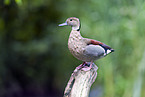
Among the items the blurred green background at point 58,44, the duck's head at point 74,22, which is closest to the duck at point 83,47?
the duck's head at point 74,22

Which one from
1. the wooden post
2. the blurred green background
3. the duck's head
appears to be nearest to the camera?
the wooden post

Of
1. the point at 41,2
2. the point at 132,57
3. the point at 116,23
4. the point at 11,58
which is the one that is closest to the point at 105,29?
the point at 116,23

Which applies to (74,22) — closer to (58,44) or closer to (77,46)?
(77,46)

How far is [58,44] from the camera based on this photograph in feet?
15.1

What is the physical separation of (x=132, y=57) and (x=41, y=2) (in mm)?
1563

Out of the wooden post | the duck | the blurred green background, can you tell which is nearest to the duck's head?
the duck

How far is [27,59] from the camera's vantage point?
4.64 meters

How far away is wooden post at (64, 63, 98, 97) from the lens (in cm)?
153

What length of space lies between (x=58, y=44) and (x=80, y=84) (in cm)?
309

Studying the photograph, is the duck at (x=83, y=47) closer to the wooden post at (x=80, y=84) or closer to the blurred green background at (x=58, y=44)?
the wooden post at (x=80, y=84)

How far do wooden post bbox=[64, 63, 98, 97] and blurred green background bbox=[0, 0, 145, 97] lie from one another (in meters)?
1.55

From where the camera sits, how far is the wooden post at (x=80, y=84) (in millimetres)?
1525

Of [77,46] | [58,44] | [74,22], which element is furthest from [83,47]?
[58,44]

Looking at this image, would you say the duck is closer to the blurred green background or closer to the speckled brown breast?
the speckled brown breast
